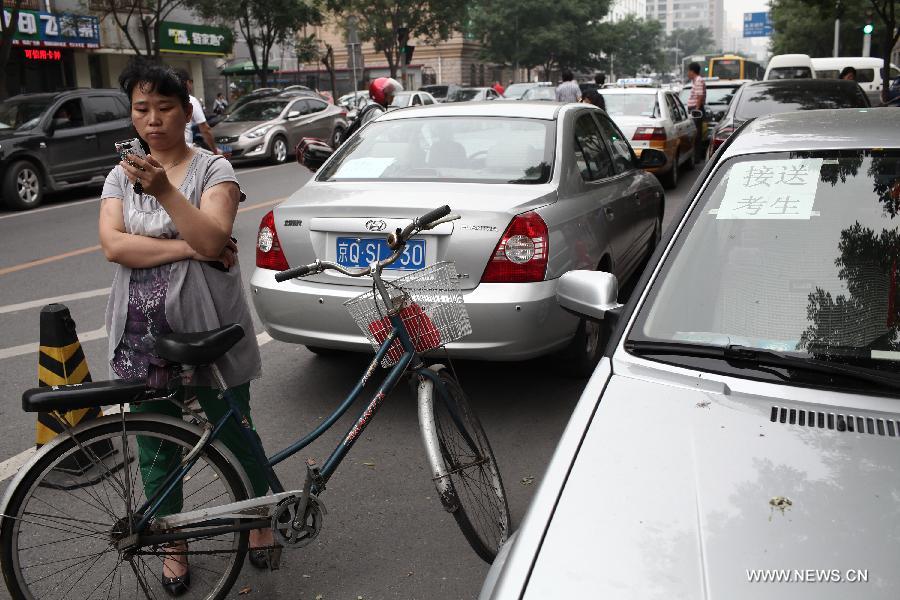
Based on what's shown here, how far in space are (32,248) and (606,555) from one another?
951cm

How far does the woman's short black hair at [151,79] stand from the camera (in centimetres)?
268

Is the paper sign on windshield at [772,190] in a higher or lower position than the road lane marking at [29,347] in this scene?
higher

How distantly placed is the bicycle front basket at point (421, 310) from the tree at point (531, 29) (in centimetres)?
5668

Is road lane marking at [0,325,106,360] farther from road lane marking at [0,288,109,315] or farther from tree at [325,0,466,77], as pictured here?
tree at [325,0,466,77]

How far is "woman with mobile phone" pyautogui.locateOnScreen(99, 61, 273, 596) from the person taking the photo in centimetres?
271

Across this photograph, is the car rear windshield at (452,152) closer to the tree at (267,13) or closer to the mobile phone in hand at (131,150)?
the mobile phone in hand at (131,150)

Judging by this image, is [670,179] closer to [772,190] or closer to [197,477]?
[772,190]

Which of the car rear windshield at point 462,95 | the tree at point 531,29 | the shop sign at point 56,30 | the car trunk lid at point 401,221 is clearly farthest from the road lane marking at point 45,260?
the tree at point 531,29

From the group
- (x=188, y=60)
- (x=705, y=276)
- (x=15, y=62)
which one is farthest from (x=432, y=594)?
(x=188, y=60)

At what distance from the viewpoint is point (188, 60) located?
34562mm

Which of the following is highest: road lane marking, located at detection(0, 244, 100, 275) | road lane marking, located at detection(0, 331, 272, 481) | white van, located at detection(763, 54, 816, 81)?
white van, located at detection(763, 54, 816, 81)

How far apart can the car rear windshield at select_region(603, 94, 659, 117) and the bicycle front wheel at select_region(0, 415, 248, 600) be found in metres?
12.0

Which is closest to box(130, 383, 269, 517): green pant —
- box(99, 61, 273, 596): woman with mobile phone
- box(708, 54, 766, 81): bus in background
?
box(99, 61, 273, 596): woman with mobile phone

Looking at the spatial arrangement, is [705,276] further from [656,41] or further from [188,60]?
[656,41]
